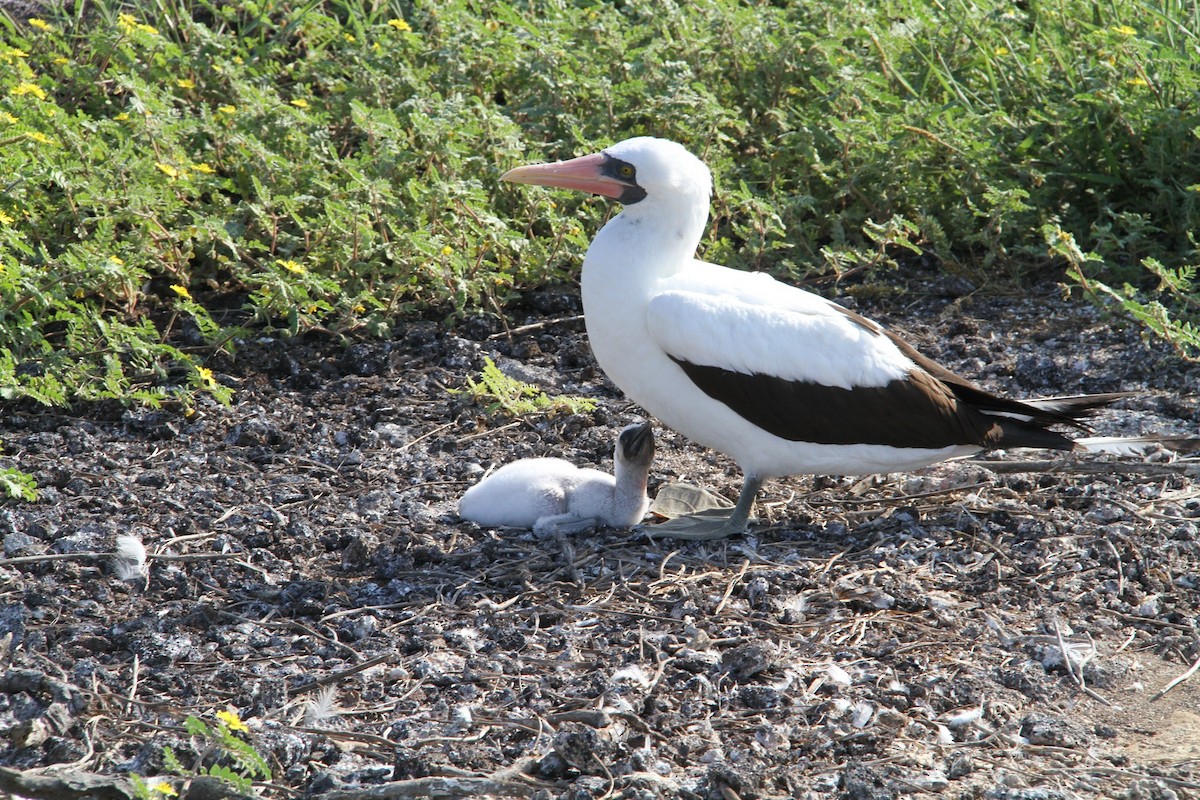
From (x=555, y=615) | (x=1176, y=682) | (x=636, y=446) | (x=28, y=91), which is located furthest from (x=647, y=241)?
(x=28, y=91)

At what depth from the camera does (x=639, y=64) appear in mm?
6387

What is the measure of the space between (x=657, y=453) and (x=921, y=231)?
190 cm

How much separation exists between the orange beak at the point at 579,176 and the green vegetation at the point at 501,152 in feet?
3.13

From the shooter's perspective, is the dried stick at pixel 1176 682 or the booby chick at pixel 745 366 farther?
the booby chick at pixel 745 366

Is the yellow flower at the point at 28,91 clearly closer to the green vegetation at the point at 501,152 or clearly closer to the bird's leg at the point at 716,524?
the green vegetation at the point at 501,152

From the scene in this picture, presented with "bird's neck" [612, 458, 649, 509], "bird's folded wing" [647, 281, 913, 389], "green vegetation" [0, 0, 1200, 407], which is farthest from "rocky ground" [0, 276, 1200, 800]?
"bird's folded wing" [647, 281, 913, 389]

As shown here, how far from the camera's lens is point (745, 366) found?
4.18 m

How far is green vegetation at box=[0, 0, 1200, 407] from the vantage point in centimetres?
532

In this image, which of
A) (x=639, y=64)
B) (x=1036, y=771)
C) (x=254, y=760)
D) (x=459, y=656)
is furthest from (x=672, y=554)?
(x=639, y=64)

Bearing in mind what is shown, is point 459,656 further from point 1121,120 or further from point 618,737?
point 1121,120

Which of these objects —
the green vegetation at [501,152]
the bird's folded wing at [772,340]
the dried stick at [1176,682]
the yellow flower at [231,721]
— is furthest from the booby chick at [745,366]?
the yellow flower at [231,721]

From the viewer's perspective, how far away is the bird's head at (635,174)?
4.30 m

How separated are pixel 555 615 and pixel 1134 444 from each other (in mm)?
2179

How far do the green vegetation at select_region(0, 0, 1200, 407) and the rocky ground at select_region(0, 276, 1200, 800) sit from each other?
41 centimetres
